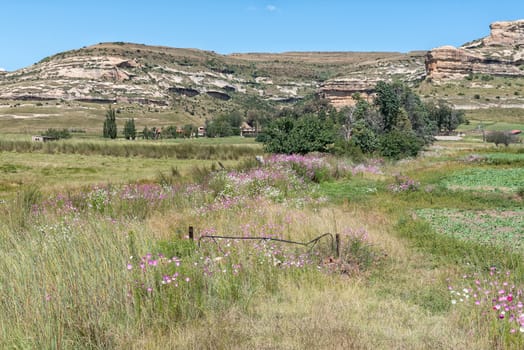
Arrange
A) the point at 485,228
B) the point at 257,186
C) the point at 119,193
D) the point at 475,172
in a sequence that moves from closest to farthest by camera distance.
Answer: the point at 485,228, the point at 119,193, the point at 257,186, the point at 475,172

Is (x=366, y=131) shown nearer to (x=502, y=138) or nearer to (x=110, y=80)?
(x=502, y=138)

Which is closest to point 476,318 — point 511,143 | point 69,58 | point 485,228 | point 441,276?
point 441,276

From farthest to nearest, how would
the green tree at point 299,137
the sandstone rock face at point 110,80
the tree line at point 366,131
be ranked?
the sandstone rock face at point 110,80
the tree line at point 366,131
the green tree at point 299,137

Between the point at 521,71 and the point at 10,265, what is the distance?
17584 cm

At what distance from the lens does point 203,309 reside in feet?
16.3

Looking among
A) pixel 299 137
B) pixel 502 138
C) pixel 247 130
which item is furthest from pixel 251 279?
pixel 247 130

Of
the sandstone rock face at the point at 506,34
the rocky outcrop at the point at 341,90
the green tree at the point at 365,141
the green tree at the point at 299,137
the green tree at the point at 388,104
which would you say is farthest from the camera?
A: the sandstone rock face at the point at 506,34

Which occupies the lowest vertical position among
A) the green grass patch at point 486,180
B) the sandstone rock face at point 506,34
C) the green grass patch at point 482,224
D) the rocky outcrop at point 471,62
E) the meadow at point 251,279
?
the green grass patch at point 486,180

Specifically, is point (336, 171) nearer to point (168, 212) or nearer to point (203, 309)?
point (168, 212)

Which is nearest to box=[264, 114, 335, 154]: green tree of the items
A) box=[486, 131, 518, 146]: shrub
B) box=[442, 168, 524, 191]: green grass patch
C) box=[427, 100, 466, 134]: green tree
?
box=[442, 168, 524, 191]: green grass patch

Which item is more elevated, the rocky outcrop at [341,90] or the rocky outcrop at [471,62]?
the rocky outcrop at [471,62]

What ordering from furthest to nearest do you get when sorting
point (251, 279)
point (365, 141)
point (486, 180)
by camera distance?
1. point (365, 141)
2. point (486, 180)
3. point (251, 279)

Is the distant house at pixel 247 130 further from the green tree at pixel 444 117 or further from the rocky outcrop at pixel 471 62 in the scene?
the rocky outcrop at pixel 471 62

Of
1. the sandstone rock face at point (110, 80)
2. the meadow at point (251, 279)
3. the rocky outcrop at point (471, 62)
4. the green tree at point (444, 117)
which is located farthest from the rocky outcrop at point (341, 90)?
the meadow at point (251, 279)
